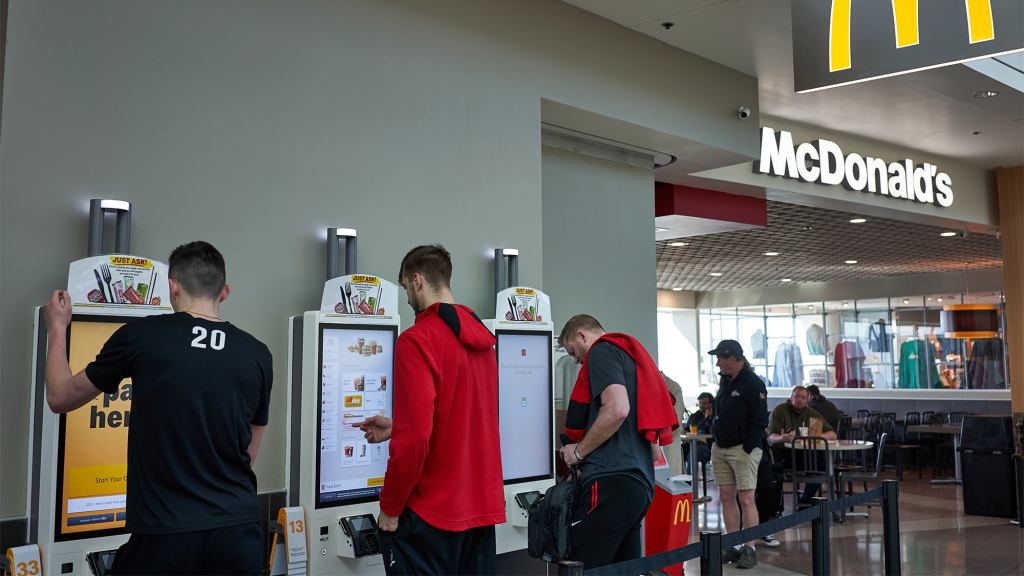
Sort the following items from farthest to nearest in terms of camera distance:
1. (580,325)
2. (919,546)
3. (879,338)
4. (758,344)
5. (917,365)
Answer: (758,344)
(879,338)
(917,365)
(919,546)
(580,325)

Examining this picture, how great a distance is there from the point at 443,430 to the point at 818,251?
38.9ft

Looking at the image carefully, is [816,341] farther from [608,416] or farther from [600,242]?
[608,416]

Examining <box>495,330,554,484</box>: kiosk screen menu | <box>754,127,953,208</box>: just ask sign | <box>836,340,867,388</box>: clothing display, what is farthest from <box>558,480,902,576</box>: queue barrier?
<box>836,340,867,388</box>: clothing display

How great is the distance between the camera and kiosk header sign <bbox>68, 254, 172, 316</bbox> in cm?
295

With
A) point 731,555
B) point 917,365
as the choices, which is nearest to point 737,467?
point 731,555

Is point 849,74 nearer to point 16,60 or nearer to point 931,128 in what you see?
point 16,60

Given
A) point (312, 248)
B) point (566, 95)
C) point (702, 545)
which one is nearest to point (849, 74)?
point (566, 95)

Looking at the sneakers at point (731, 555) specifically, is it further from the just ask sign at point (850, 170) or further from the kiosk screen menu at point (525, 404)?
the just ask sign at point (850, 170)

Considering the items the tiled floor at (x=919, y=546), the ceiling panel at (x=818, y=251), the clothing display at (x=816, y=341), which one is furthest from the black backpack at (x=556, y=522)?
the clothing display at (x=816, y=341)

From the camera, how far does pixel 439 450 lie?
2.83 meters

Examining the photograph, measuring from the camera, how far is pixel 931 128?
8406 mm

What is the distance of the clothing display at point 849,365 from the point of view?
698 inches

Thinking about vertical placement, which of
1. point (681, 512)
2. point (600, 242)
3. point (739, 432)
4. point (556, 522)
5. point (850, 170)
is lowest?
point (681, 512)

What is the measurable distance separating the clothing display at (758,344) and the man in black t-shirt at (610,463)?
56.6 ft
